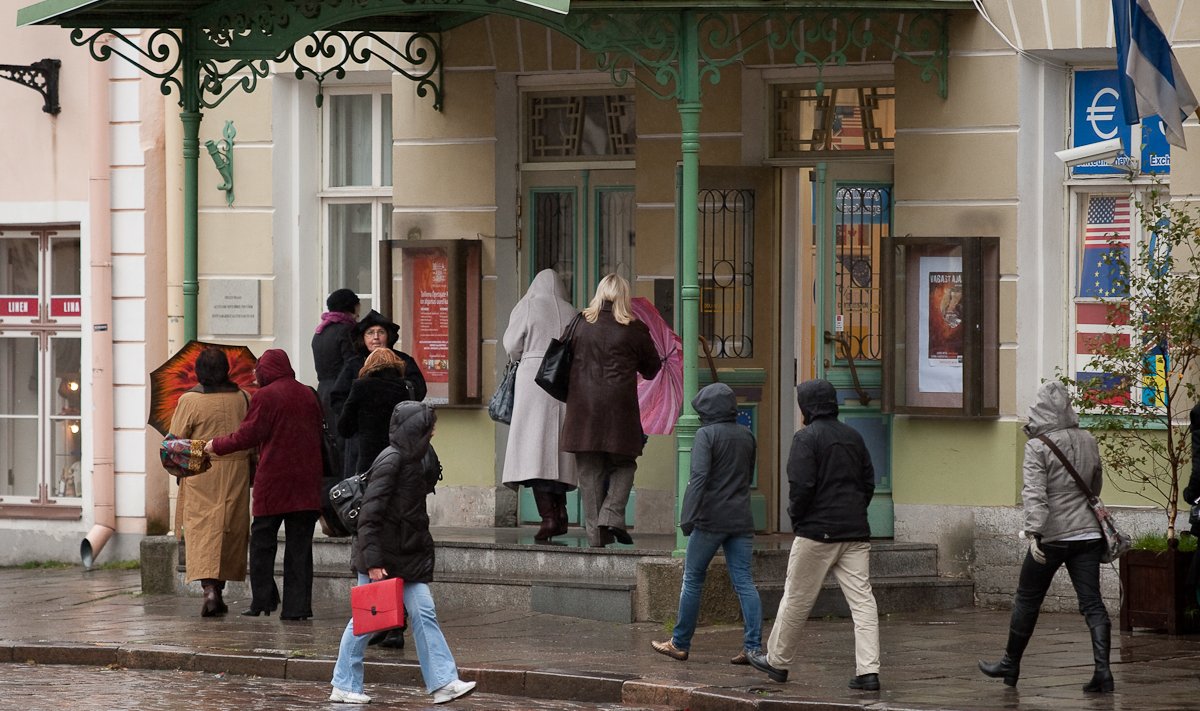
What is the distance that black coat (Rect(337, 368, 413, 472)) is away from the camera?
13.1 metres

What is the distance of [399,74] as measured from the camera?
52.0 feet

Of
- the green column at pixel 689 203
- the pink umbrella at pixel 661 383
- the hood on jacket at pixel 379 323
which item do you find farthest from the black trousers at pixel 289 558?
the pink umbrella at pixel 661 383

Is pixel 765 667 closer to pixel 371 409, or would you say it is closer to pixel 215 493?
pixel 371 409

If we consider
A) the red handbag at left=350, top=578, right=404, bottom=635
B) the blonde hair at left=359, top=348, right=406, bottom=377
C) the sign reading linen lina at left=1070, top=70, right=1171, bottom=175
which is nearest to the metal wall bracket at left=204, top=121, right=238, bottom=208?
the blonde hair at left=359, top=348, right=406, bottom=377

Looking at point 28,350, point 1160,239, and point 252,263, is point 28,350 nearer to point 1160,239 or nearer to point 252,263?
point 252,263

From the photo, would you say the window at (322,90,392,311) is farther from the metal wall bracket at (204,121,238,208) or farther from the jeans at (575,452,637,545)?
the jeans at (575,452,637,545)

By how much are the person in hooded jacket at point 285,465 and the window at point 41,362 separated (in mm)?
4799

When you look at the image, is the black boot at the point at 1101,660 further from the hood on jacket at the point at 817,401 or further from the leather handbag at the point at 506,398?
the leather handbag at the point at 506,398

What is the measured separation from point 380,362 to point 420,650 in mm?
3058

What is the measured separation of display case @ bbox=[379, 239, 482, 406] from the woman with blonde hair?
237cm

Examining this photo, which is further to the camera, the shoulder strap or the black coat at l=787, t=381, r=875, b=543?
the black coat at l=787, t=381, r=875, b=543

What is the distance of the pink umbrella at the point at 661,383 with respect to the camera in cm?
1437

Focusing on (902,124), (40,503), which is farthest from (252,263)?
(902,124)

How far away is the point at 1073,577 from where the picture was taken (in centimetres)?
1051
